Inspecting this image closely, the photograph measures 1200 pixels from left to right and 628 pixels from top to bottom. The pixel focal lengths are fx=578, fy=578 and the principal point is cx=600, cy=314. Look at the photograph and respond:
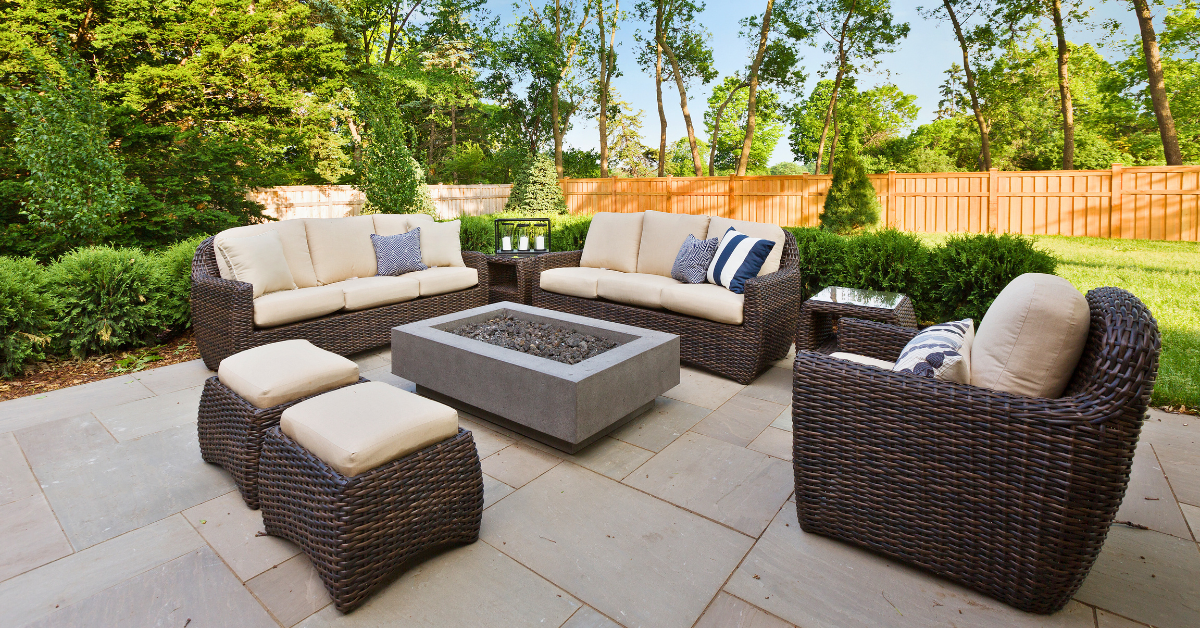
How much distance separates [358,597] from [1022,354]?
1839mm

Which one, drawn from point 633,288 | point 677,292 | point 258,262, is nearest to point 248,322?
point 258,262

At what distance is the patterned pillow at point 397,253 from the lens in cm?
454

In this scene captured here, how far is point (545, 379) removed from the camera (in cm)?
245

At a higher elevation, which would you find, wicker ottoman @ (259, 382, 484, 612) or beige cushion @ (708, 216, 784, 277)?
beige cushion @ (708, 216, 784, 277)

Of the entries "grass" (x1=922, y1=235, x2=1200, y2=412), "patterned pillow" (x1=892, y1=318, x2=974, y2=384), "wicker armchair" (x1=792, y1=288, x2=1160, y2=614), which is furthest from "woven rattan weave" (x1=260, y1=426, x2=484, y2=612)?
"grass" (x1=922, y1=235, x2=1200, y2=412)

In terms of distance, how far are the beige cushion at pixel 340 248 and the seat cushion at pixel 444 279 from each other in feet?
1.20

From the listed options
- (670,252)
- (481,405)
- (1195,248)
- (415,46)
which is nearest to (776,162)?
(415,46)

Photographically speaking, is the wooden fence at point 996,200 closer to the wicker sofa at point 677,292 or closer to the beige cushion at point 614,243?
the wicker sofa at point 677,292

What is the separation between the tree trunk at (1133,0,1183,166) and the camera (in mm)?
8266

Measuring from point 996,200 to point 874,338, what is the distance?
9.86 metres

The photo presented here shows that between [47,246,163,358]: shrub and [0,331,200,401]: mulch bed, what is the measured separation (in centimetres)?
9

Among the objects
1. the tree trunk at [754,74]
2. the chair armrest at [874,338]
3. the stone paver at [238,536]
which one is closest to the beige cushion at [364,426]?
the stone paver at [238,536]

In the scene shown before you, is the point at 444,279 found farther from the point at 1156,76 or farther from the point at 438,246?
the point at 1156,76

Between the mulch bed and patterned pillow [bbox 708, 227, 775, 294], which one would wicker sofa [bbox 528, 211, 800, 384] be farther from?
the mulch bed
